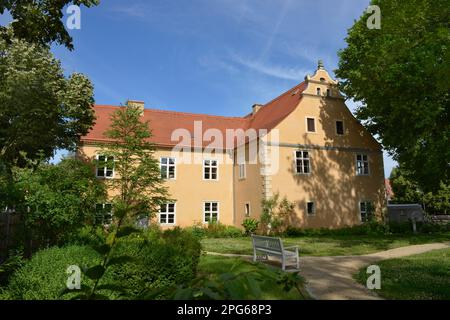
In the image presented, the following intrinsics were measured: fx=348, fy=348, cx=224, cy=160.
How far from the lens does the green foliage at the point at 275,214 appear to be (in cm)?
2322

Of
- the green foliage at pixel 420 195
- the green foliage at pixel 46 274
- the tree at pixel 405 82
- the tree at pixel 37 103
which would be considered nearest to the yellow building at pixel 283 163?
the tree at pixel 405 82

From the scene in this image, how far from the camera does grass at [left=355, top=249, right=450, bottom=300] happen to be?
7.55m

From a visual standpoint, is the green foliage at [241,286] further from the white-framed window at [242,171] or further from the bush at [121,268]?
the white-framed window at [242,171]

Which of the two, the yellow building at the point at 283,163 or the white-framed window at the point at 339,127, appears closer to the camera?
the yellow building at the point at 283,163

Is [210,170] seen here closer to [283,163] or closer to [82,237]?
[283,163]

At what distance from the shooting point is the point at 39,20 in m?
7.43

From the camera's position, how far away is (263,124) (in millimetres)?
27953

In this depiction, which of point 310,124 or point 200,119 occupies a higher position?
point 200,119

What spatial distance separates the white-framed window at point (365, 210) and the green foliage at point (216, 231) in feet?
31.3

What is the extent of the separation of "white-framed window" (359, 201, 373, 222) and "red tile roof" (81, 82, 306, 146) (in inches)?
364

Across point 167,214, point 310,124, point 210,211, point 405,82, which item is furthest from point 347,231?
point 167,214

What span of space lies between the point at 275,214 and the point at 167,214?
8071 mm

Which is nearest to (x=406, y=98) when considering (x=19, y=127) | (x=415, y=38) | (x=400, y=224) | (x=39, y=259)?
(x=415, y=38)
